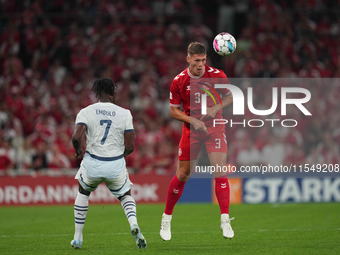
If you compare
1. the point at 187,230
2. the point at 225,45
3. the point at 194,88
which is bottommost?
the point at 187,230

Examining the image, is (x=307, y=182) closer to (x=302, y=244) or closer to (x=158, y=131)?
(x=158, y=131)

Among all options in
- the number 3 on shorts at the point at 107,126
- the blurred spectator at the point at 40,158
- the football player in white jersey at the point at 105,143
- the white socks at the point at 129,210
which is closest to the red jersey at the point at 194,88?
the football player in white jersey at the point at 105,143

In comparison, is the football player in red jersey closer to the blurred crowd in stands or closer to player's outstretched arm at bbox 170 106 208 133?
player's outstretched arm at bbox 170 106 208 133

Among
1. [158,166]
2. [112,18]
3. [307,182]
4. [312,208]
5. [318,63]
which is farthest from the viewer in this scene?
[112,18]

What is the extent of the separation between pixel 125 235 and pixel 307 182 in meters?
7.50

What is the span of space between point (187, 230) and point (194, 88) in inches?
117

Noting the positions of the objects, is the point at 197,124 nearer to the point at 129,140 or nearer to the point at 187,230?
the point at 129,140

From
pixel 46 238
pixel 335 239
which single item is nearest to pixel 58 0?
pixel 46 238

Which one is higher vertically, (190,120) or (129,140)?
(190,120)

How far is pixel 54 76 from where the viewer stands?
20656 millimetres

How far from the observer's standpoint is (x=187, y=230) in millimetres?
10906

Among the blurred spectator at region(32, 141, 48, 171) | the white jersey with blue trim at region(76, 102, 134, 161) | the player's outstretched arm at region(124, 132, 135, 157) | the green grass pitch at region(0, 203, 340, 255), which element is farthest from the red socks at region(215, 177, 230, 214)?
the blurred spectator at region(32, 141, 48, 171)

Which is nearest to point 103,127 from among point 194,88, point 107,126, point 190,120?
point 107,126

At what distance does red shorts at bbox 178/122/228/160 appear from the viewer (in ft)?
29.2
